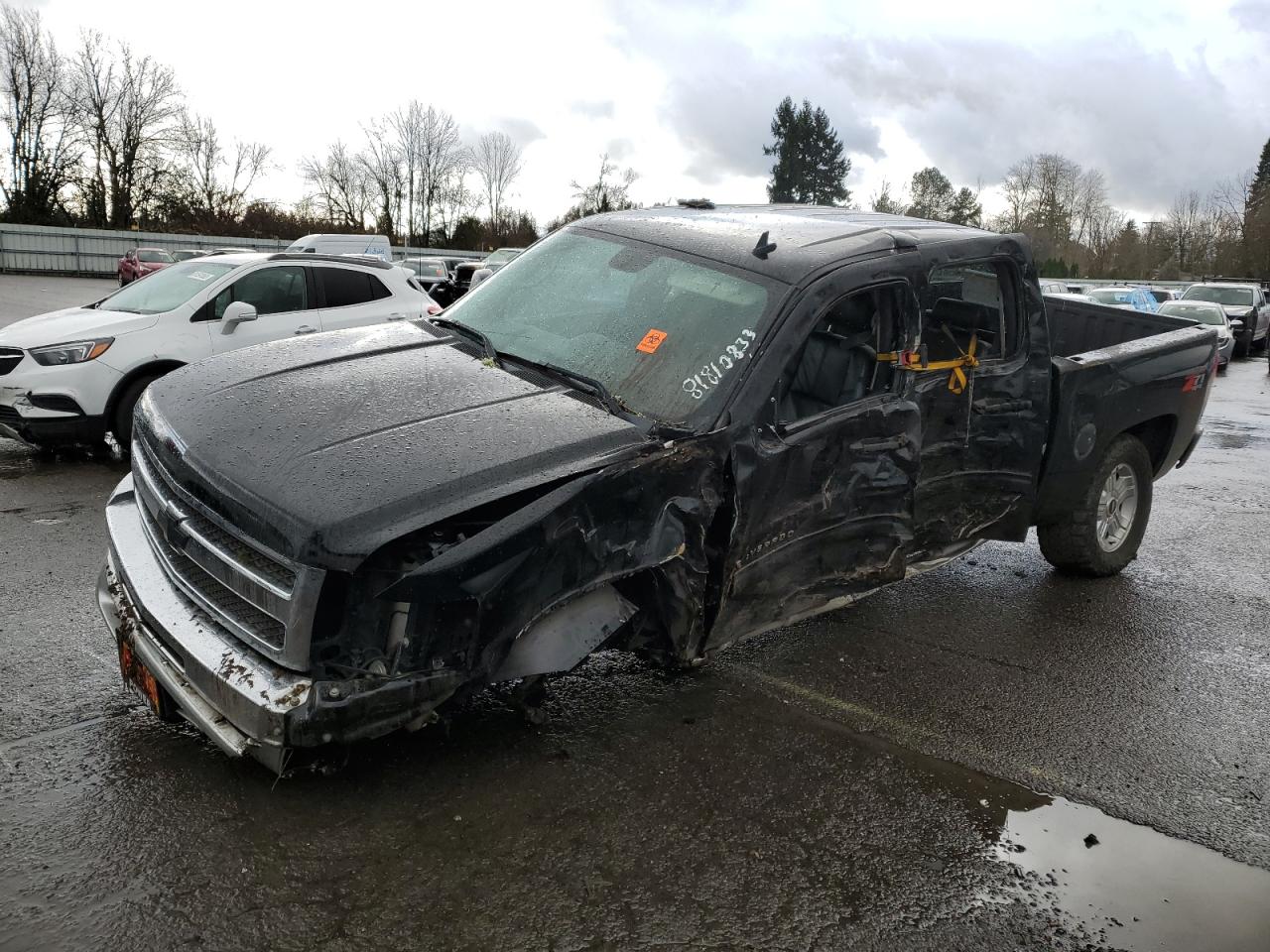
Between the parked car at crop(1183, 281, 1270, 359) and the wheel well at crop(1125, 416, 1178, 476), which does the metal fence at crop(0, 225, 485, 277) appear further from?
the wheel well at crop(1125, 416, 1178, 476)

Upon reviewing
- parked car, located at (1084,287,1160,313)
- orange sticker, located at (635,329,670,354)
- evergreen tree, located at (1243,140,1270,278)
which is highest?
evergreen tree, located at (1243,140,1270,278)

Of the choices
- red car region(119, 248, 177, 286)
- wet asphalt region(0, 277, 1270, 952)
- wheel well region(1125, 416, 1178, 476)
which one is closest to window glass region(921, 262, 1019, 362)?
wet asphalt region(0, 277, 1270, 952)

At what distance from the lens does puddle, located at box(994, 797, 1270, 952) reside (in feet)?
9.42

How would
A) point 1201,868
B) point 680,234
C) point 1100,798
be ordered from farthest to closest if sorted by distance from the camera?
point 680,234, point 1100,798, point 1201,868

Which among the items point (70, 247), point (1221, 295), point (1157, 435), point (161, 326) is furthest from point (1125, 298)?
point (70, 247)

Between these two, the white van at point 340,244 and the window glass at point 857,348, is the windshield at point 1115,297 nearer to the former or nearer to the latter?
the white van at point 340,244

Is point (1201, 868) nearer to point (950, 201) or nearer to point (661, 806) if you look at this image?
point (661, 806)

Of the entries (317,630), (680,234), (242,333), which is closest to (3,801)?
(317,630)

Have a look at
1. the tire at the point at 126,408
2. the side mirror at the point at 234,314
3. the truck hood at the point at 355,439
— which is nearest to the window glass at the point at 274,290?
the side mirror at the point at 234,314

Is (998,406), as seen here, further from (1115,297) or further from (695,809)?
(1115,297)

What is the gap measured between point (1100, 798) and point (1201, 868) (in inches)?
16.6

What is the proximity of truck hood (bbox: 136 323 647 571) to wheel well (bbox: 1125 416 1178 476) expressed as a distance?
420 cm

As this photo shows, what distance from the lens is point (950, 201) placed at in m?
78.2

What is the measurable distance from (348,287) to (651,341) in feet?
20.7
